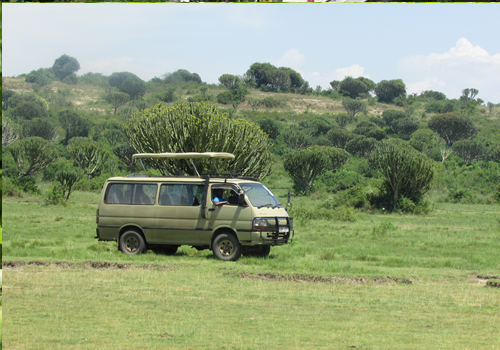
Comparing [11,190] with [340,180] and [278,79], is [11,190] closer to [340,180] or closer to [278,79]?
[340,180]

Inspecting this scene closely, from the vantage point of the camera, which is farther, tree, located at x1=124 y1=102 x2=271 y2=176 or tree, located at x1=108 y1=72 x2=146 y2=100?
tree, located at x1=108 y1=72 x2=146 y2=100

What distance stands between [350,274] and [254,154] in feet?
46.7

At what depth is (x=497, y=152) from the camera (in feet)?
228

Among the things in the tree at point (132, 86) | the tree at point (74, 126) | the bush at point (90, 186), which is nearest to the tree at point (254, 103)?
the tree at point (132, 86)

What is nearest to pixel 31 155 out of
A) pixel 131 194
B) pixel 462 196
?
pixel 131 194

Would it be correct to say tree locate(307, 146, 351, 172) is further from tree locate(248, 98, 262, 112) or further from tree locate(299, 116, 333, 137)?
tree locate(248, 98, 262, 112)

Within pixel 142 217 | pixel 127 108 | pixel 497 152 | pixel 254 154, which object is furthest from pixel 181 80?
pixel 142 217

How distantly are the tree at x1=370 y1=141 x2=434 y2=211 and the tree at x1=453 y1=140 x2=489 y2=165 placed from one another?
134 feet

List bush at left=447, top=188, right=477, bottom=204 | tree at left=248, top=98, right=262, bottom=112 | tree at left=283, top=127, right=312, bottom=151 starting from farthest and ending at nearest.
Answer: tree at left=248, top=98, right=262, bottom=112 < tree at left=283, top=127, right=312, bottom=151 < bush at left=447, top=188, right=477, bottom=204

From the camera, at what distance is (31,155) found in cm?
4825

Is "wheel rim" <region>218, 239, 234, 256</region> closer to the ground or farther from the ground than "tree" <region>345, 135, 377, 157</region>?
closer to the ground

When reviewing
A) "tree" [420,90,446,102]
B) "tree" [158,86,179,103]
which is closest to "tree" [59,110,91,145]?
"tree" [158,86,179,103]

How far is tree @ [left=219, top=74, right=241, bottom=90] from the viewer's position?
123500mm

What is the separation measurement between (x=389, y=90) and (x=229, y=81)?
4304 centimetres
